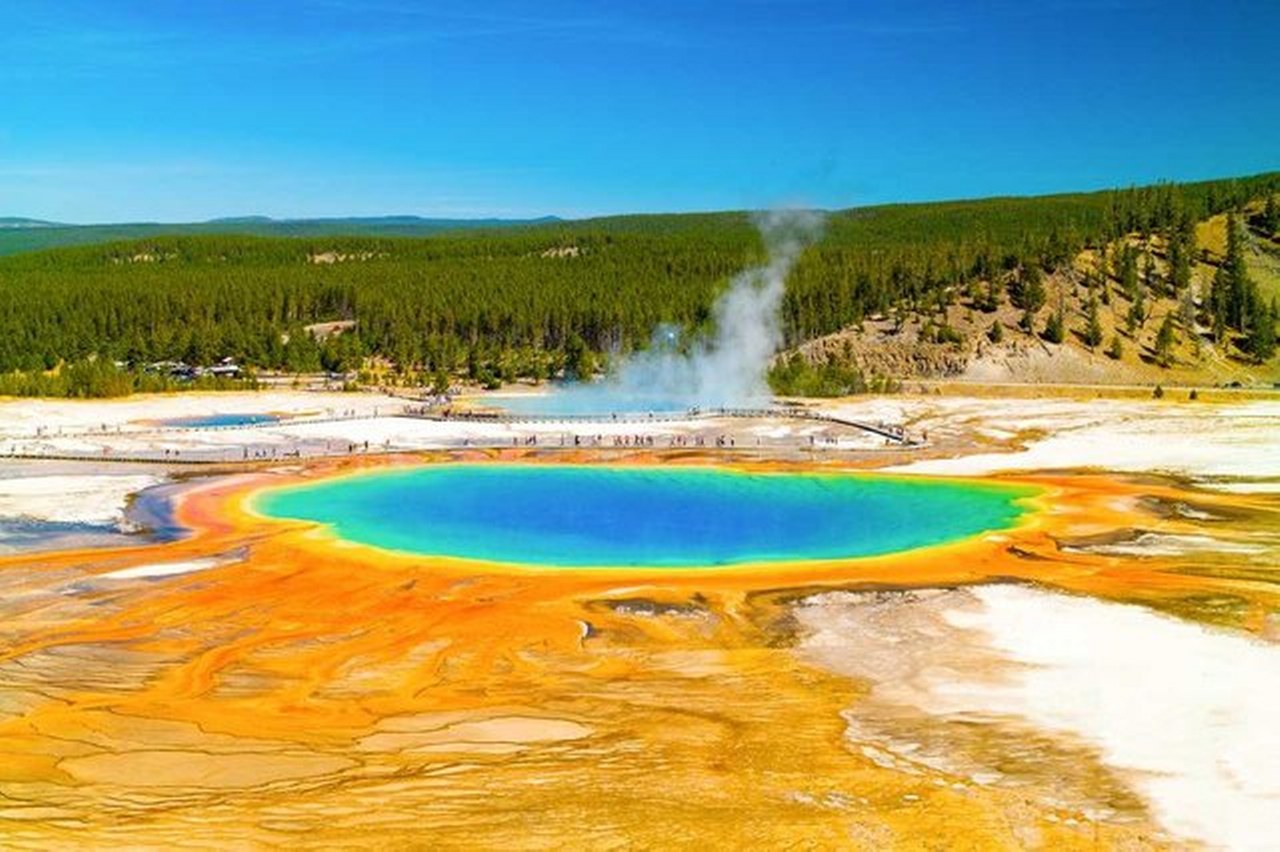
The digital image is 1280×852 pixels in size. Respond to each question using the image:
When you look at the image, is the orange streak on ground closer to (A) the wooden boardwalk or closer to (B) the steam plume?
(A) the wooden boardwalk

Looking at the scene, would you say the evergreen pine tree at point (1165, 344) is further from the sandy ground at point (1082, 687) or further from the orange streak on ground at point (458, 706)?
the sandy ground at point (1082, 687)

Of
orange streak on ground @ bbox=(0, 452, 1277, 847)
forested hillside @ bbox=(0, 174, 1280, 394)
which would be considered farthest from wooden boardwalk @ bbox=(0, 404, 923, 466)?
orange streak on ground @ bbox=(0, 452, 1277, 847)

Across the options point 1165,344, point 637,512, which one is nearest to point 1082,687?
point 637,512

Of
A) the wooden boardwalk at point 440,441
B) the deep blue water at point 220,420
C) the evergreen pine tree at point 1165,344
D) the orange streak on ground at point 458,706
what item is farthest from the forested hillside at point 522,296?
the orange streak on ground at point 458,706

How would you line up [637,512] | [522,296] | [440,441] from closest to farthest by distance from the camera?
[637,512], [440,441], [522,296]

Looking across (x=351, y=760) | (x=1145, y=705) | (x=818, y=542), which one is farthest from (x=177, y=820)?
(x=818, y=542)

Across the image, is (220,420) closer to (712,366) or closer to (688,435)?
(688,435)

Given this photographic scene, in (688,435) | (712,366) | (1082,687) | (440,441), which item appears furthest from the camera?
(712,366)
